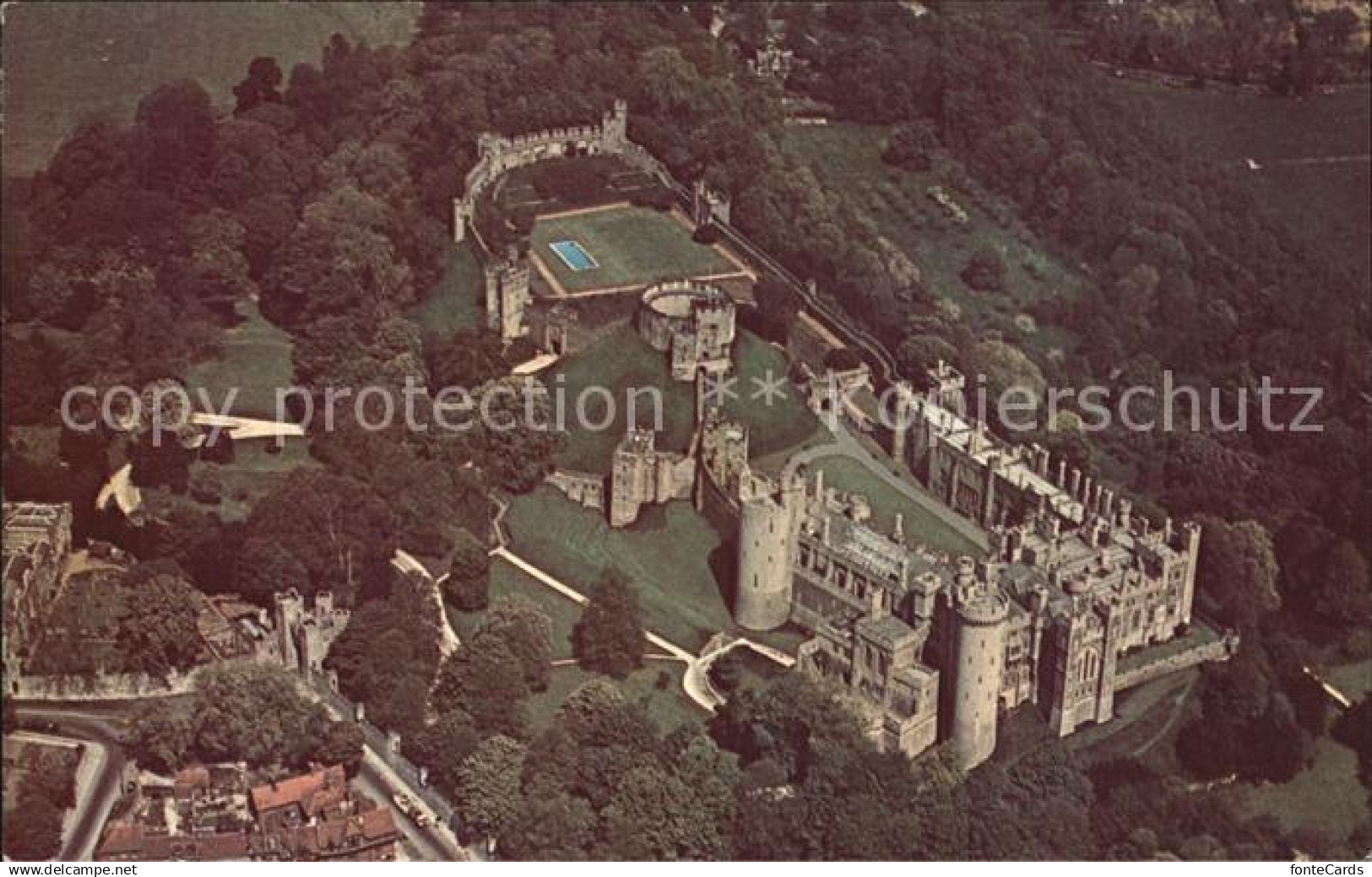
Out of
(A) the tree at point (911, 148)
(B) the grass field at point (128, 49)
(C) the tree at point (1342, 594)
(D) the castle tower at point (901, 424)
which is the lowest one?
(C) the tree at point (1342, 594)

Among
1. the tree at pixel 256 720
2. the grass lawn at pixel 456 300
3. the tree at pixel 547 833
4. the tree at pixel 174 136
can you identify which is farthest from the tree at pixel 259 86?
the tree at pixel 547 833

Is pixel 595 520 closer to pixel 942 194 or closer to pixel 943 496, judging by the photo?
pixel 943 496

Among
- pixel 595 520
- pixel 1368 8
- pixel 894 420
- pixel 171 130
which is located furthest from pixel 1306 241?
pixel 171 130

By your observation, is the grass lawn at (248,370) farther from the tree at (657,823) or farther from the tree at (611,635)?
the tree at (657,823)

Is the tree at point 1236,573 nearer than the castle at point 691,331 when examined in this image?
Yes

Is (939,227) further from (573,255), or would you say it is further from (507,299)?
(507,299)

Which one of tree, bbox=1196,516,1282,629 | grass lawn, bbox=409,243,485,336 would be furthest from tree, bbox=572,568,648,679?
tree, bbox=1196,516,1282,629

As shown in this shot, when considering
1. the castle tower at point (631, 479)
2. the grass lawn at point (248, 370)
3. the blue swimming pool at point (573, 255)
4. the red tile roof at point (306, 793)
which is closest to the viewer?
the red tile roof at point (306, 793)

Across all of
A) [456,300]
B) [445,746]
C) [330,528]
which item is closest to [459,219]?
[456,300]
